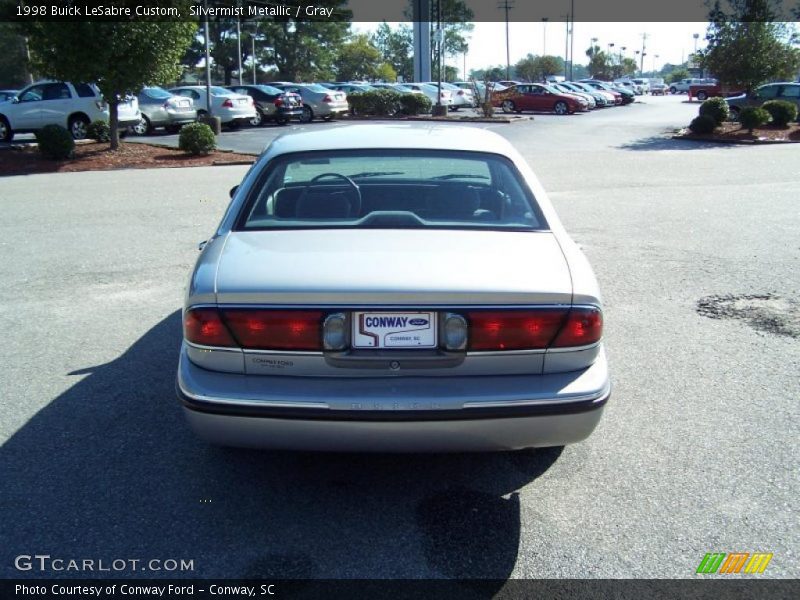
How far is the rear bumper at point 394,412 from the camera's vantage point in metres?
2.86

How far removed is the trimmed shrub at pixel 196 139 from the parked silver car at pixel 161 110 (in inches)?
238

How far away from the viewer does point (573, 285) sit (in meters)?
3.04

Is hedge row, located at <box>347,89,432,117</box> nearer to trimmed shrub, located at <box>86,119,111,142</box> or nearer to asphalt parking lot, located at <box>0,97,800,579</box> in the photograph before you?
trimmed shrub, located at <box>86,119,111,142</box>

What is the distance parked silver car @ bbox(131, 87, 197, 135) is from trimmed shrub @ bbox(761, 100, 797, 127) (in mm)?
18131

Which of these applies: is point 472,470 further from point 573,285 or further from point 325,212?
point 325,212

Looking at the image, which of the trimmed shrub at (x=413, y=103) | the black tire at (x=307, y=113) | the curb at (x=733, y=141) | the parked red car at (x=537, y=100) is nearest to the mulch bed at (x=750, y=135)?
the curb at (x=733, y=141)

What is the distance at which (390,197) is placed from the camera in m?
4.07

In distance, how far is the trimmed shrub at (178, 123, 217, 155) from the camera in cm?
1761

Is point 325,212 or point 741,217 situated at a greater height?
point 325,212

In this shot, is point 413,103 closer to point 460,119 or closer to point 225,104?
point 460,119

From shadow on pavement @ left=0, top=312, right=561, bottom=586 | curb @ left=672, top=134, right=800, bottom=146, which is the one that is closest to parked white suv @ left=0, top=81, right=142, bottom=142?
curb @ left=672, top=134, right=800, bottom=146

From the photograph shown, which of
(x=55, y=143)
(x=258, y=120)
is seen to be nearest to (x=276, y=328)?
(x=55, y=143)

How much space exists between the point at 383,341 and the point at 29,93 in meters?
21.8

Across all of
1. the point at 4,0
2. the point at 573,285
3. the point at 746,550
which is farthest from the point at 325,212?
the point at 4,0
